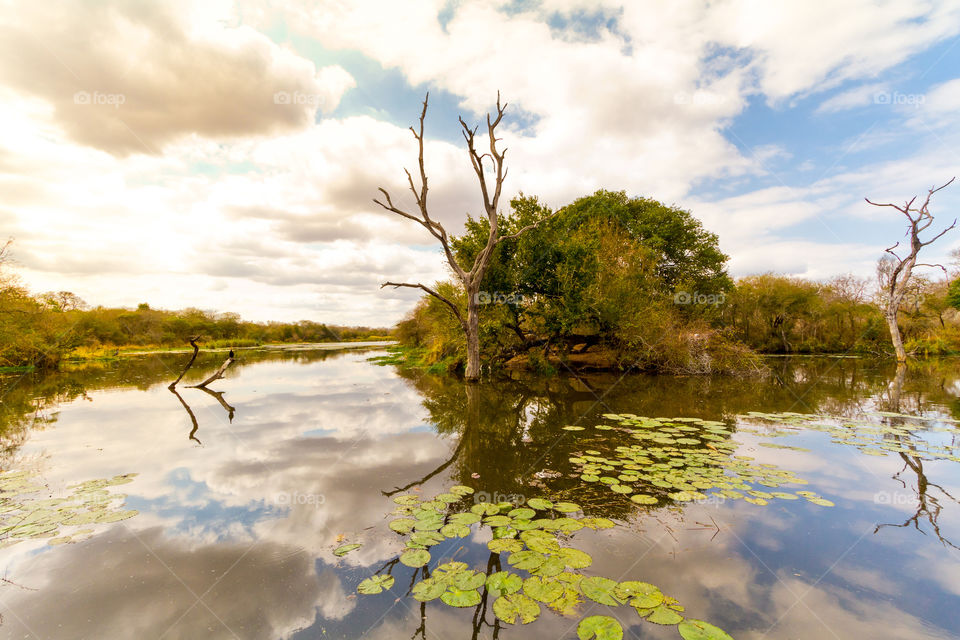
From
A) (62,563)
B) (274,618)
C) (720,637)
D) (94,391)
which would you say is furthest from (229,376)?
(720,637)

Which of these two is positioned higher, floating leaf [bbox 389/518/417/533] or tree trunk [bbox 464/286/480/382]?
tree trunk [bbox 464/286/480/382]

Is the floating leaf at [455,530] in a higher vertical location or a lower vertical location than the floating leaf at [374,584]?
lower

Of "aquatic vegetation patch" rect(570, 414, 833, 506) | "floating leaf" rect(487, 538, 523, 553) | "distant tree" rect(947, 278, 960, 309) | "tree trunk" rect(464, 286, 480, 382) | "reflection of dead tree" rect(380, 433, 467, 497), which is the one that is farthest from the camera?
"distant tree" rect(947, 278, 960, 309)

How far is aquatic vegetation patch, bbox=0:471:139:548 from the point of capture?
169 inches

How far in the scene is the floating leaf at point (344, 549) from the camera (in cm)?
378

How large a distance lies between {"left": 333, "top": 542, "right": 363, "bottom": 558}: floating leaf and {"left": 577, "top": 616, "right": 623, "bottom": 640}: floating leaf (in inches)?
91.2

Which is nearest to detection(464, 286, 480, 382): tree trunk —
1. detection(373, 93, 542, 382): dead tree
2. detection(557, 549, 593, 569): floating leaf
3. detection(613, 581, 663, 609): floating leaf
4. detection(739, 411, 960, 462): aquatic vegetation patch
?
detection(373, 93, 542, 382): dead tree

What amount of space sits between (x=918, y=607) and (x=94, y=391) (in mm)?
22953

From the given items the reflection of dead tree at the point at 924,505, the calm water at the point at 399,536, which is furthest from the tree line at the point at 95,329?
the reflection of dead tree at the point at 924,505

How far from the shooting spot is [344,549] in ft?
12.6

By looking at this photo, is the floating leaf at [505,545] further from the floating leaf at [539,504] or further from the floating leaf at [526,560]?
the floating leaf at [539,504]

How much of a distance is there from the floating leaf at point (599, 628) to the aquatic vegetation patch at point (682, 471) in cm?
257

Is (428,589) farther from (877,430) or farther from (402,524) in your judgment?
(877,430)

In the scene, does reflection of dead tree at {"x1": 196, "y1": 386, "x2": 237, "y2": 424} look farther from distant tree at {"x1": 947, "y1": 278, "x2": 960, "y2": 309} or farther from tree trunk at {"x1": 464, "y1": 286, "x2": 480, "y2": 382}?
distant tree at {"x1": 947, "y1": 278, "x2": 960, "y2": 309}
